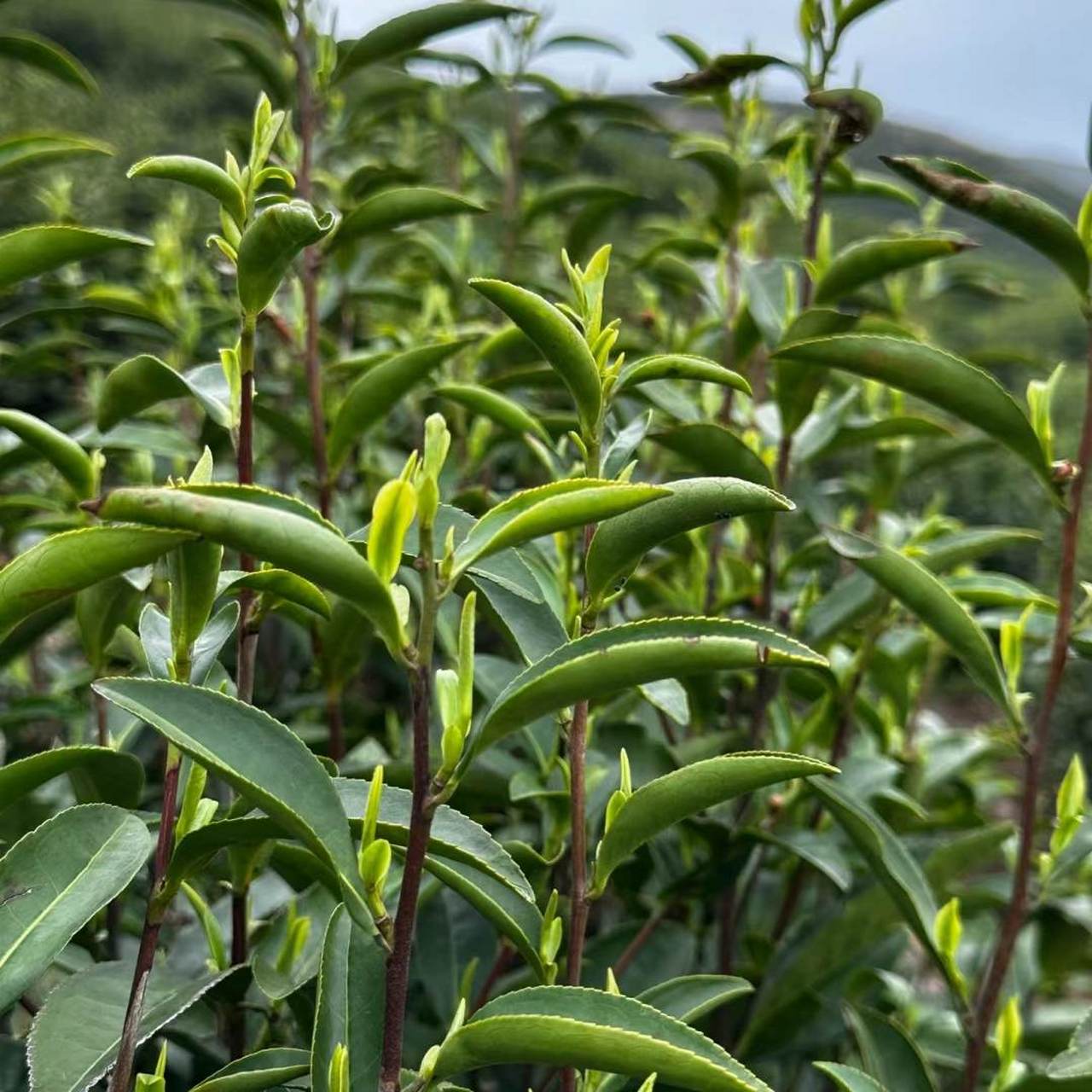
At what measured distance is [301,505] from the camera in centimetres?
66

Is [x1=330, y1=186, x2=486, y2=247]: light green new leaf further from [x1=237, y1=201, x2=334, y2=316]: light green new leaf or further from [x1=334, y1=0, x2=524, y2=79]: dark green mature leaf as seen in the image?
[x1=237, y1=201, x2=334, y2=316]: light green new leaf

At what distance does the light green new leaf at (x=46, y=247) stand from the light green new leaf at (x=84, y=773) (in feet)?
1.38

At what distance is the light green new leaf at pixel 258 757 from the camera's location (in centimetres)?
67

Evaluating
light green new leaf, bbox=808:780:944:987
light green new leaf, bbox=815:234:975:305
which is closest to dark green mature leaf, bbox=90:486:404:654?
light green new leaf, bbox=808:780:944:987

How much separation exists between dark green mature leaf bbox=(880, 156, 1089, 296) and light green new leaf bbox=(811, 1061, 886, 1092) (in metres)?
0.72

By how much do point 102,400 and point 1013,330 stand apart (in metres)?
6.25

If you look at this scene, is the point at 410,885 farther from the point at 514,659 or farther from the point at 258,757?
the point at 514,659

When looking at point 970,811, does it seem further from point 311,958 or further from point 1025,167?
point 1025,167

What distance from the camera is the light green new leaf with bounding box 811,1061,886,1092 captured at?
0.97 m

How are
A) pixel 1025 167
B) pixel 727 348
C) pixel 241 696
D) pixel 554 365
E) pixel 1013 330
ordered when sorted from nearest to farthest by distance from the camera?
pixel 554 365 < pixel 241 696 < pixel 727 348 < pixel 1025 167 < pixel 1013 330

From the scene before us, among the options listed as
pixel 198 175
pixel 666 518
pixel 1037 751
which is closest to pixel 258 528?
pixel 666 518

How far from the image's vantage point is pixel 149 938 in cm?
82

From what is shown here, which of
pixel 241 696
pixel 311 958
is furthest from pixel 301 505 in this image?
pixel 311 958

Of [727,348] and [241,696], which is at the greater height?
[727,348]
